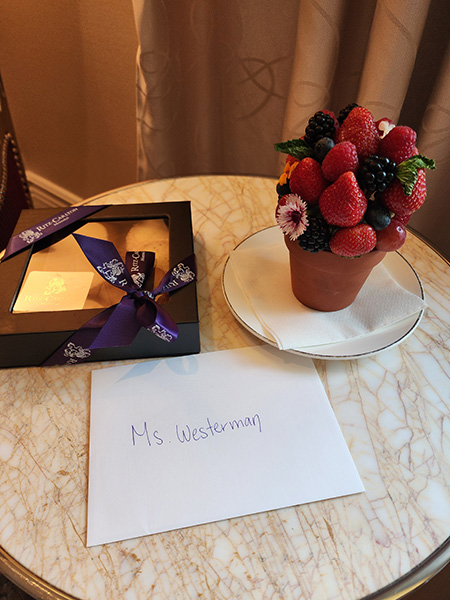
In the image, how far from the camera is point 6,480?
0.50 metres

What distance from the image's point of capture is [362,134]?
1.62 feet

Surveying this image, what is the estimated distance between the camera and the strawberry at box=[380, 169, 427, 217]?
0.48 m

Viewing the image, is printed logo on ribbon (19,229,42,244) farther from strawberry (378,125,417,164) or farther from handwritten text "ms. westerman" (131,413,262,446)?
strawberry (378,125,417,164)

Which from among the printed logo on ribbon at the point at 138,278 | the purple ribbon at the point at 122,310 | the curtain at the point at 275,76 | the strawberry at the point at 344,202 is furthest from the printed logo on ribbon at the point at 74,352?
the curtain at the point at 275,76

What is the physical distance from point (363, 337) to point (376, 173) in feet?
0.69

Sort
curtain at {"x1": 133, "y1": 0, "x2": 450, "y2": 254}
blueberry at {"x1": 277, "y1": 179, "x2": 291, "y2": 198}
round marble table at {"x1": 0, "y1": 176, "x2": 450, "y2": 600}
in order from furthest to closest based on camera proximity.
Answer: curtain at {"x1": 133, "y1": 0, "x2": 450, "y2": 254}, blueberry at {"x1": 277, "y1": 179, "x2": 291, "y2": 198}, round marble table at {"x1": 0, "y1": 176, "x2": 450, "y2": 600}

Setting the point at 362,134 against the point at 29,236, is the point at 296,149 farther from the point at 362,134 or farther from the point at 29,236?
the point at 29,236

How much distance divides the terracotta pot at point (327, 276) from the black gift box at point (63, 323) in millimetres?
133

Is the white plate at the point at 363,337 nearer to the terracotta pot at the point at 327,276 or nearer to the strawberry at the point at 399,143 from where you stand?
the terracotta pot at the point at 327,276

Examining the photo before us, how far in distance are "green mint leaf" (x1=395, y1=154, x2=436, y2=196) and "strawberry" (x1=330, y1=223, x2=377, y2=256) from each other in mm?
52

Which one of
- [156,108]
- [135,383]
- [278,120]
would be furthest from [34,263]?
[278,120]

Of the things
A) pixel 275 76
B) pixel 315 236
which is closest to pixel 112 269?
pixel 315 236

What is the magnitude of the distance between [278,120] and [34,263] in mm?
699

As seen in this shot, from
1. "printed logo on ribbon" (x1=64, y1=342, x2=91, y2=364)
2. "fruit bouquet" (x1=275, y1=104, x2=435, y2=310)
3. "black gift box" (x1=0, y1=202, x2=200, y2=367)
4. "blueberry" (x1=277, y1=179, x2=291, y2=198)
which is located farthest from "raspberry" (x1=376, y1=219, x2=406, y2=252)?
"printed logo on ribbon" (x1=64, y1=342, x2=91, y2=364)
